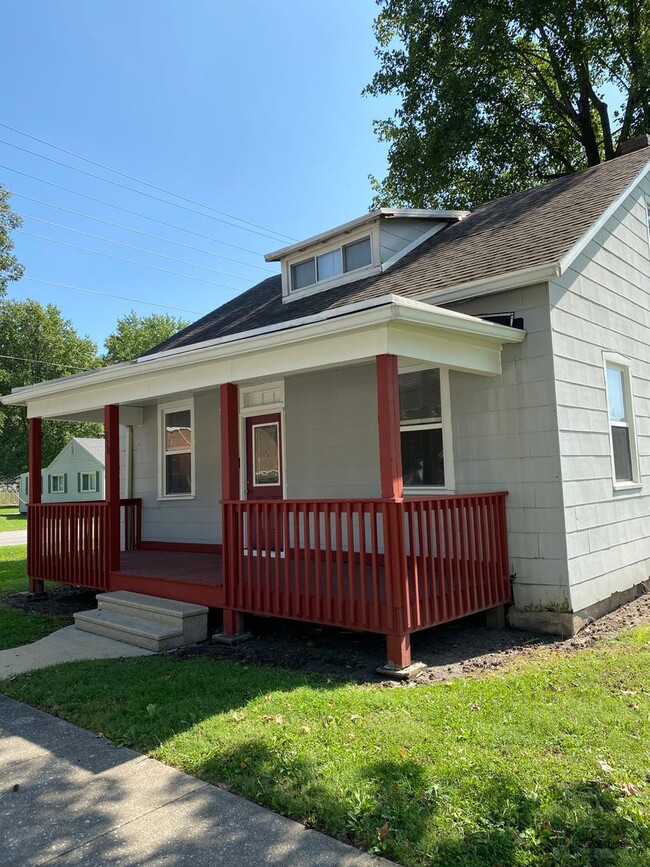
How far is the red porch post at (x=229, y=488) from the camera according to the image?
249 inches

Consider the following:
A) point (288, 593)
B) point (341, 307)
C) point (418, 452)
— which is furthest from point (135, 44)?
point (288, 593)

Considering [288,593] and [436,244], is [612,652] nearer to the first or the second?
[288,593]

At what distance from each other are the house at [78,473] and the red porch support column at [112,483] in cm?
2468

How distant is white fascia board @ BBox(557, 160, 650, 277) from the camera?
20.3 feet

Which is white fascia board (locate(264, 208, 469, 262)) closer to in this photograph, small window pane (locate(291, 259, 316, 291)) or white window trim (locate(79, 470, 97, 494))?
small window pane (locate(291, 259, 316, 291))

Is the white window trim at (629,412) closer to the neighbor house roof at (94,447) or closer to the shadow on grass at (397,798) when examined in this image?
the shadow on grass at (397,798)

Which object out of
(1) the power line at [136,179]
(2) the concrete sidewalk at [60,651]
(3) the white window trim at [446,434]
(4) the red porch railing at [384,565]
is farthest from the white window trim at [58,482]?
(3) the white window trim at [446,434]

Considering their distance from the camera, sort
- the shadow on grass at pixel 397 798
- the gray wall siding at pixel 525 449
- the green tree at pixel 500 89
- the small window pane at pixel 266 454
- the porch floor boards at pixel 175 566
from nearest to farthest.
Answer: the shadow on grass at pixel 397 798, the gray wall siding at pixel 525 449, the porch floor boards at pixel 175 566, the small window pane at pixel 266 454, the green tree at pixel 500 89

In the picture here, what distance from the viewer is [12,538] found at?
67.5ft

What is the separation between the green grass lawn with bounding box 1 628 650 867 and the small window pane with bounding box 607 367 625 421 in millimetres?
3171

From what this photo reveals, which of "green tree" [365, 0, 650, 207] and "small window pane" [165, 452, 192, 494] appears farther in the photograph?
"green tree" [365, 0, 650, 207]

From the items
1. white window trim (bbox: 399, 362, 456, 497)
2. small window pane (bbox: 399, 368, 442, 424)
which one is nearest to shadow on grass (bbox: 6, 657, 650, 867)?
white window trim (bbox: 399, 362, 456, 497)

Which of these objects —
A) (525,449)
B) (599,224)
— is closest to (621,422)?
(525,449)

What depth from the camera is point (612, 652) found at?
529cm
